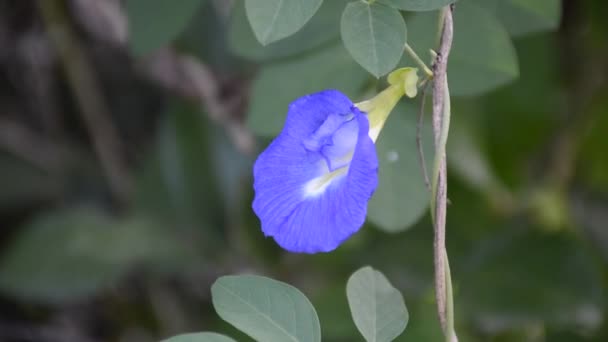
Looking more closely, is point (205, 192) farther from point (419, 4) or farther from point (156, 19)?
point (419, 4)

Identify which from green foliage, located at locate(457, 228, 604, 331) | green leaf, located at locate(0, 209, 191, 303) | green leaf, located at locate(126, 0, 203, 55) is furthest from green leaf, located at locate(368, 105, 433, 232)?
green leaf, located at locate(0, 209, 191, 303)

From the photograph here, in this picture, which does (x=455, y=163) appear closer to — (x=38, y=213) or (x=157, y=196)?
(x=157, y=196)

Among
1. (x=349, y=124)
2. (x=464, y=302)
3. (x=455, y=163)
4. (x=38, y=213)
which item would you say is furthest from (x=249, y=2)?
(x=38, y=213)

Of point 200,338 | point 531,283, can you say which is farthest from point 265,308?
point 531,283

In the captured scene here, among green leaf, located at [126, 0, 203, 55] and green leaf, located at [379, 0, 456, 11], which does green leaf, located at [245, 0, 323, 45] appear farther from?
green leaf, located at [126, 0, 203, 55]

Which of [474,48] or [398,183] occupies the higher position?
[474,48]

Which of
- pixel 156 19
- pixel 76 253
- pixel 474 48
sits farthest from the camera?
pixel 76 253

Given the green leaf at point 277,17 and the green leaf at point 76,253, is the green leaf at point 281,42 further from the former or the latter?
the green leaf at point 76,253

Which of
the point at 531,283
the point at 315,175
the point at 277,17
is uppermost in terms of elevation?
the point at 277,17

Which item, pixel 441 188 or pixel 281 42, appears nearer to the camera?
pixel 441 188
